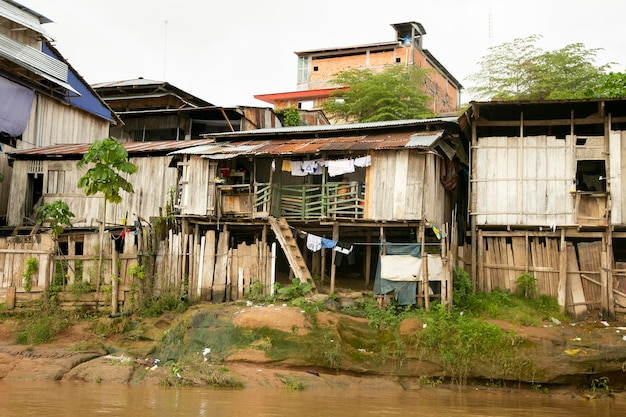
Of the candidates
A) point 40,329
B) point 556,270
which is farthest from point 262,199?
point 556,270

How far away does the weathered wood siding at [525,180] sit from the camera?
18438 millimetres

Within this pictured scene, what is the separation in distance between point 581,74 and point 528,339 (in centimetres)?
1793

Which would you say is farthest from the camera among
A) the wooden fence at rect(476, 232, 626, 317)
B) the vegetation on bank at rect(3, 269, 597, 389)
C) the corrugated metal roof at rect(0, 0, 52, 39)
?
the corrugated metal roof at rect(0, 0, 52, 39)

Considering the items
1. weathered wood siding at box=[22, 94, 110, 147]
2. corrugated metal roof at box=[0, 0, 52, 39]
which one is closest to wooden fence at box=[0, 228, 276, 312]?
weathered wood siding at box=[22, 94, 110, 147]

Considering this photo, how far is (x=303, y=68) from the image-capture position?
1681 inches

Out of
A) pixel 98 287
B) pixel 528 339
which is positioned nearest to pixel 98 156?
pixel 98 287

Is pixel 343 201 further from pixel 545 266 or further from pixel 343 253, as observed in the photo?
pixel 545 266

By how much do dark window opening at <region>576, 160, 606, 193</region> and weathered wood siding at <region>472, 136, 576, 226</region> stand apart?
1.09 metres

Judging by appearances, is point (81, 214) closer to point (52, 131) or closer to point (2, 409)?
point (52, 131)

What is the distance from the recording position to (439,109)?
41.2 meters

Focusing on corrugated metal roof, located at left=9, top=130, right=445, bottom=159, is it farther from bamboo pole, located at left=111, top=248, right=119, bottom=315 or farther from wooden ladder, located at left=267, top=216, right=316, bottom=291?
bamboo pole, located at left=111, top=248, right=119, bottom=315

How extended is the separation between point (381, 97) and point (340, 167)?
1389cm

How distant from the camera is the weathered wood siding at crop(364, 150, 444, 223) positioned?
59.1 ft

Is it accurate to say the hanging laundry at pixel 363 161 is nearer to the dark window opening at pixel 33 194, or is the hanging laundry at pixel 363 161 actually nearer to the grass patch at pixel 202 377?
the grass patch at pixel 202 377
